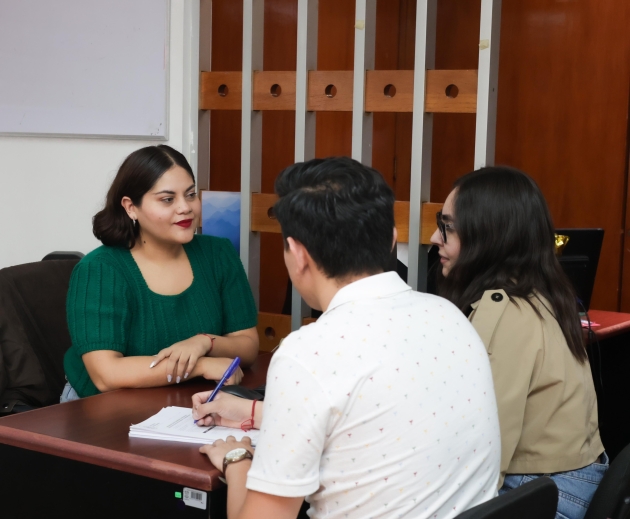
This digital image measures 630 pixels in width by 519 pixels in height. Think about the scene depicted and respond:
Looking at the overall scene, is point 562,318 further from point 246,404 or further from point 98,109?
point 98,109

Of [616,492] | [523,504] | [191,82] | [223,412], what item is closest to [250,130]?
[191,82]

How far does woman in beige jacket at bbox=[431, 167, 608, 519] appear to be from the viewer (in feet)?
5.28

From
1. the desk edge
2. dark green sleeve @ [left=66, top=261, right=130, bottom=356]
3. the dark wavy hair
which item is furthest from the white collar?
the dark wavy hair

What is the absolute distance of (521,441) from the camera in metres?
1.64

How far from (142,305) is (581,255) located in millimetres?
1442

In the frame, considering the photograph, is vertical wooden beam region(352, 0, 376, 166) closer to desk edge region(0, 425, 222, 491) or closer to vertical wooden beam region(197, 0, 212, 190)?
vertical wooden beam region(197, 0, 212, 190)

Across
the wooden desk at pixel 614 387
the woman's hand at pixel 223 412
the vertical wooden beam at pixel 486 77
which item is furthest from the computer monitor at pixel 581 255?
the woman's hand at pixel 223 412

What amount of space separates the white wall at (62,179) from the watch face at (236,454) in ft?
5.24

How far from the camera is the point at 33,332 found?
242cm

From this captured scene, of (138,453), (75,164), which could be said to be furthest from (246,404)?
(75,164)

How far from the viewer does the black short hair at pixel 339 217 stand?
1.20 meters

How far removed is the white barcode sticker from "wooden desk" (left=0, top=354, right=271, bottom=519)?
1 cm

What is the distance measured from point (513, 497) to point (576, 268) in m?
1.68

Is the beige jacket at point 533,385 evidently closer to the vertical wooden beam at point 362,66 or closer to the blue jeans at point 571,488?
the blue jeans at point 571,488
